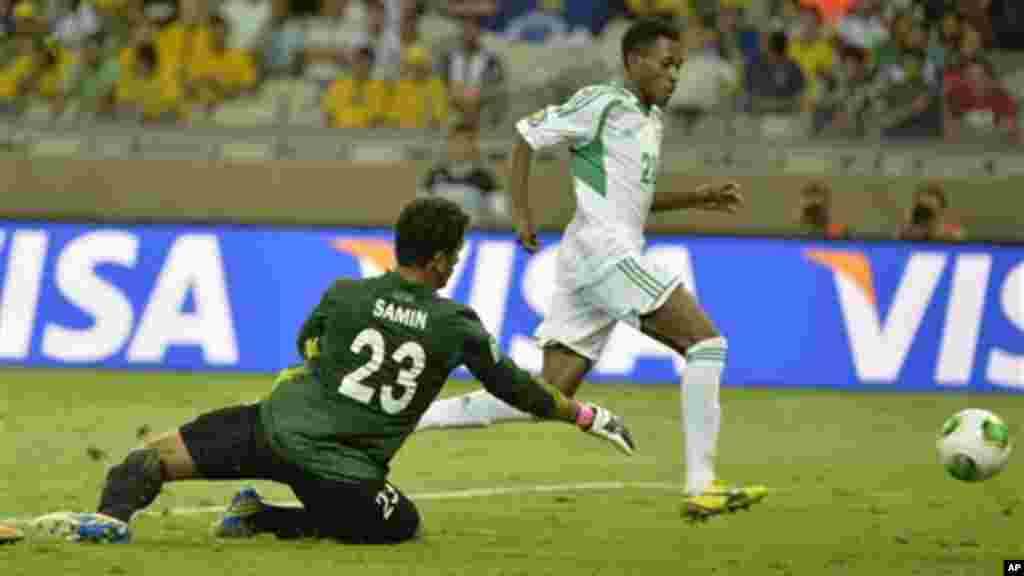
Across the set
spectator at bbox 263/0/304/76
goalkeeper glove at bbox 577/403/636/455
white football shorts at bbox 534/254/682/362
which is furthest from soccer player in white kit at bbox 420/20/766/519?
spectator at bbox 263/0/304/76

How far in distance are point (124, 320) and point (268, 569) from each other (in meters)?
8.92

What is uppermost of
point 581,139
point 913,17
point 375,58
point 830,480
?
point 913,17

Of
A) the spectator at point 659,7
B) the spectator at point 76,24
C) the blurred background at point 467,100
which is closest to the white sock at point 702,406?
the blurred background at point 467,100

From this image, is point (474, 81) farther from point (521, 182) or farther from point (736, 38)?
point (521, 182)

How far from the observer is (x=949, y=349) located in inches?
660

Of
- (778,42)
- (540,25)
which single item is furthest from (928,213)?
(540,25)

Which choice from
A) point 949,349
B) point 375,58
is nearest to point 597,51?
point 375,58

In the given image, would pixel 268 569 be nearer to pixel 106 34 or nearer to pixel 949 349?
pixel 949 349

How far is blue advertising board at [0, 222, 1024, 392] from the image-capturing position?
1678 cm

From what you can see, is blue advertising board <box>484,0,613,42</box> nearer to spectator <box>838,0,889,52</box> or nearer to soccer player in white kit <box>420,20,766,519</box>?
spectator <box>838,0,889,52</box>

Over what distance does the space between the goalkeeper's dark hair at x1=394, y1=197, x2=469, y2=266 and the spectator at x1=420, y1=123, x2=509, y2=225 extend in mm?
10418

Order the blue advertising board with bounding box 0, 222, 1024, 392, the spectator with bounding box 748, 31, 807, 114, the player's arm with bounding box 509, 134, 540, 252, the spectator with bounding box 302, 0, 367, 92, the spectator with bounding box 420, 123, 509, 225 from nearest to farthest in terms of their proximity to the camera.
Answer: the player's arm with bounding box 509, 134, 540, 252 → the blue advertising board with bounding box 0, 222, 1024, 392 → the spectator with bounding box 420, 123, 509, 225 → the spectator with bounding box 748, 31, 807, 114 → the spectator with bounding box 302, 0, 367, 92

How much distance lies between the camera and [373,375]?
891 centimetres

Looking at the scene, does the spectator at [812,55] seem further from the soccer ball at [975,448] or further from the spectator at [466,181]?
the soccer ball at [975,448]
